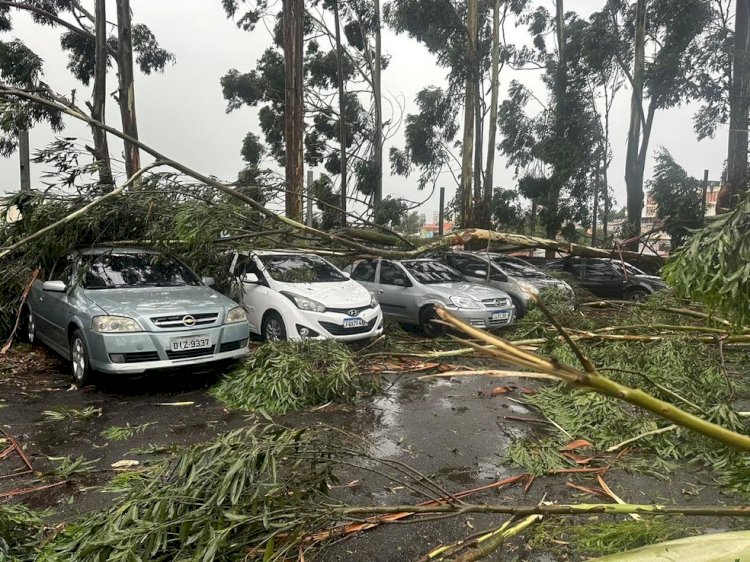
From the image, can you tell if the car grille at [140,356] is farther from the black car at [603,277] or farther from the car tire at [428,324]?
the black car at [603,277]

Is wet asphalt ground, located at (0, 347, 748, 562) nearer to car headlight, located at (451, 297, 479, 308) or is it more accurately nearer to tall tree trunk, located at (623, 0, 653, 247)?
car headlight, located at (451, 297, 479, 308)

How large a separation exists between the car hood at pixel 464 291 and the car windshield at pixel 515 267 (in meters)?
2.01

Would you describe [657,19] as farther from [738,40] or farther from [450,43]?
[450,43]

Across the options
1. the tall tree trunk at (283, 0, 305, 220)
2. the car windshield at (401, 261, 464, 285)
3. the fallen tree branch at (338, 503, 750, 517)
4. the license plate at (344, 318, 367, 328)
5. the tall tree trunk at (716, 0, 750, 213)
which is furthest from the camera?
the tall tree trunk at (716, 0, 750, 213)

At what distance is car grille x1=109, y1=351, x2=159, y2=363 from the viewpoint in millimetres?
5488

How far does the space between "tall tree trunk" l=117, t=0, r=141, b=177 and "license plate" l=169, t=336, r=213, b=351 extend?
408 inches

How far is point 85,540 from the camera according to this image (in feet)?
7.11

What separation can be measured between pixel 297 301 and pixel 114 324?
8.47 ft

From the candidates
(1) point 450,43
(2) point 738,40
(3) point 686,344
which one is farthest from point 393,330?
(1) point 450,43

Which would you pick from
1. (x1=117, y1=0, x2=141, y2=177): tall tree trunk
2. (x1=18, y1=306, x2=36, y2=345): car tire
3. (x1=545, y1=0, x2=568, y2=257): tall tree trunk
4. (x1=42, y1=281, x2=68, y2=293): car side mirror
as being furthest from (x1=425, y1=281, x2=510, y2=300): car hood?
(x1=545, y1=0, x2=568, y2=257): tall tree trunk

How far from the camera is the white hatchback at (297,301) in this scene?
24.4 feet

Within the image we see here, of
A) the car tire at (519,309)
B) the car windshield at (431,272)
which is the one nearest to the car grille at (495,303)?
the car windshield at (431,272)

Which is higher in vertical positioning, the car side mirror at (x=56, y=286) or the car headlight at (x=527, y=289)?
the car headlight at (x=527, y=289)

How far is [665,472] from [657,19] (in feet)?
71.4
